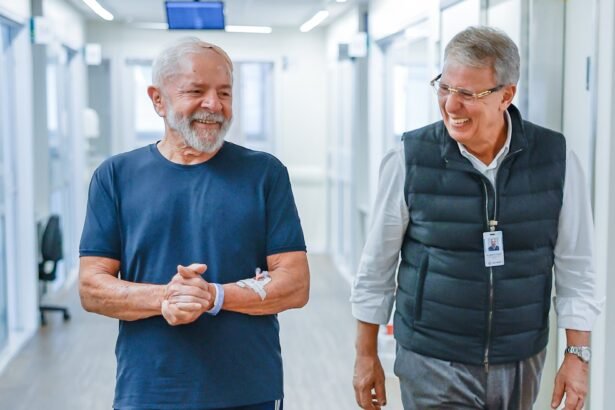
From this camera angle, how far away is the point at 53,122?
28.5 ft

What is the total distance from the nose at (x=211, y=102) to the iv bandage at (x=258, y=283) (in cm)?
39

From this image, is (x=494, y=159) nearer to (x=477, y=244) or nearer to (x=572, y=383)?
(x=477, y=244)

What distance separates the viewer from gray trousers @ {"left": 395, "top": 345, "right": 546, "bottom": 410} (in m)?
2.26

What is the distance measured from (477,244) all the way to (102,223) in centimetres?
89

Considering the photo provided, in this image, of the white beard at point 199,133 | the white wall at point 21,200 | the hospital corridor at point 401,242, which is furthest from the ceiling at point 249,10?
the white beard at point 199,133

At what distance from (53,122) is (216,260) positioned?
702 cm

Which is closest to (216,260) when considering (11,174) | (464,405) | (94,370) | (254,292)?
(254,292)

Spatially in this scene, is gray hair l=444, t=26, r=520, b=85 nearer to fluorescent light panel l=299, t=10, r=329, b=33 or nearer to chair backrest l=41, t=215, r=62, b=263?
chair backrest l=41, t=215, r=62, b=263

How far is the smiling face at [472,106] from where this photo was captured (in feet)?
7.13

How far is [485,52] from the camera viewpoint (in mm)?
2172

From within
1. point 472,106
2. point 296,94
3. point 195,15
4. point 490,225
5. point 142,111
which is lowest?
point 490,225

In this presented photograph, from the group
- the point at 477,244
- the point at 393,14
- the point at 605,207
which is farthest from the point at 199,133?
the point at 393,14

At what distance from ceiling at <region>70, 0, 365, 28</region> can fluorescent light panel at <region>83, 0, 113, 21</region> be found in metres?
0.06

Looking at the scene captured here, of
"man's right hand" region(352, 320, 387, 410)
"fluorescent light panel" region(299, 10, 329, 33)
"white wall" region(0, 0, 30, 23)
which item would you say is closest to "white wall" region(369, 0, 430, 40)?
"fluorescent light panel" region(299, 10, 329, 33)
